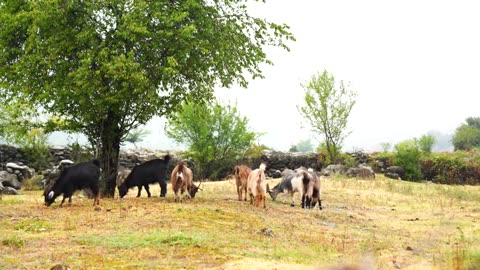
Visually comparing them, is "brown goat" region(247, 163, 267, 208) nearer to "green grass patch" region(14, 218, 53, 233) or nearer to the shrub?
"green grass patch" region(14, 218, 53, 233)

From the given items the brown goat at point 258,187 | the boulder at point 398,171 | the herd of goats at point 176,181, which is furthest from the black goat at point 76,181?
the boulder at point 398,171

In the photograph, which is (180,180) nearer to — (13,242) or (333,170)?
(13,242)

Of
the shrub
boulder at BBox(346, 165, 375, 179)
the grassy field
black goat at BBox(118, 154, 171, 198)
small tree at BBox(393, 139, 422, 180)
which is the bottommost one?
the grassy field

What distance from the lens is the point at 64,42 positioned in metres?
18.1

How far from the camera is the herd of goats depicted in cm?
1642

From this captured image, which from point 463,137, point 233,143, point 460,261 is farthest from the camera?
point 463,137

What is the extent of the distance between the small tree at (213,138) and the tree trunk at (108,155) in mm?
16990

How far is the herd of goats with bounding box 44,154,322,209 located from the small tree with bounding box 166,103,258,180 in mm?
16905

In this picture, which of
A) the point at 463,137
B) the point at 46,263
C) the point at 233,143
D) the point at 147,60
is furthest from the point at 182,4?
the point at 463,137

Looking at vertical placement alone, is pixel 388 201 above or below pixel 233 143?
below

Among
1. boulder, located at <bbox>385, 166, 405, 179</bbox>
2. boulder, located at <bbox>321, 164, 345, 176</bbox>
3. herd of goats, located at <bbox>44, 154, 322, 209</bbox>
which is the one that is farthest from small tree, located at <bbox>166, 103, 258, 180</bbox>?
herd of goats, located at <bbox>44, 154, 322, 209</bbox>

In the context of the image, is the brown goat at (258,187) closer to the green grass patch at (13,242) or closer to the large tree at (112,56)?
the large tree at (112,56)

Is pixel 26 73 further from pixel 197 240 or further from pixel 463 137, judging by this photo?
pixel 463 137

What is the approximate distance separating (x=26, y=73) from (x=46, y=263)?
11.4 meters
